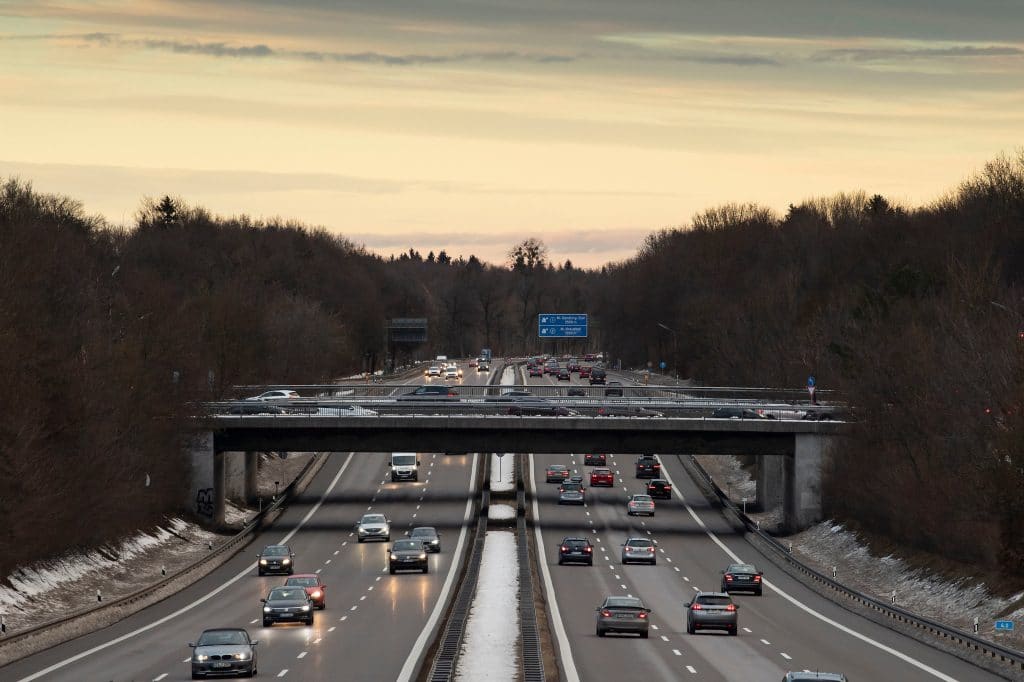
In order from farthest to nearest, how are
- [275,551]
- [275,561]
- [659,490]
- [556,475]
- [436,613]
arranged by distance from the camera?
[556,475] → [659,490] → [275,551] → [275,561] → [436,613]

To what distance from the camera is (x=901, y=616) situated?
194 ft

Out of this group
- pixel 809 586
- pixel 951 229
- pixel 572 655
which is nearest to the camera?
pixel 572 655

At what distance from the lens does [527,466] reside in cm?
12950

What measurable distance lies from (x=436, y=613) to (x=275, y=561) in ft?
58.4

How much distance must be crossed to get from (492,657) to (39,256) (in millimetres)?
64121

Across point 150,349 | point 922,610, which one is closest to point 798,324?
point 150,349

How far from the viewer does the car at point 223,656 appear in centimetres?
4262

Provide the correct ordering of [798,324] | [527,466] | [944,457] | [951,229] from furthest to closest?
[798,324]
[951,229]
[527,466]
[944,457]

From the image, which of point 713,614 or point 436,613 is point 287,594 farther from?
point 713,614

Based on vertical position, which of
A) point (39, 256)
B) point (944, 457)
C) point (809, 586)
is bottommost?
point (809, 586)

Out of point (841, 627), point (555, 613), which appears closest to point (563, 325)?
point (555, 613)

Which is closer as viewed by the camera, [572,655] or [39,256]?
[572,655]

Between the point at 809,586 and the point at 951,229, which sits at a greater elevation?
the point at 951,229

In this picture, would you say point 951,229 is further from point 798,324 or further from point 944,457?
point 944,457
